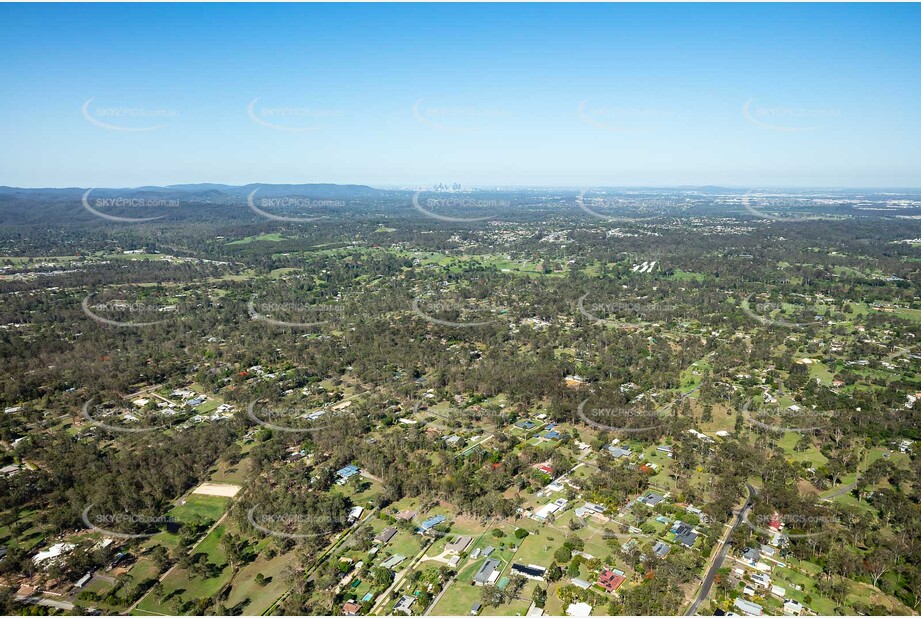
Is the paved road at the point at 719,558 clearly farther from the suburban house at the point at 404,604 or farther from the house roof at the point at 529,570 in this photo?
the suburban house at the point at 404,604

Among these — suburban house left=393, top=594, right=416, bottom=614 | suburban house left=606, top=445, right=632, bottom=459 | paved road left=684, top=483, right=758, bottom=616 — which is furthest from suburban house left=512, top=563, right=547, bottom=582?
suburban house left=606, top=445, right=632, bottom=459

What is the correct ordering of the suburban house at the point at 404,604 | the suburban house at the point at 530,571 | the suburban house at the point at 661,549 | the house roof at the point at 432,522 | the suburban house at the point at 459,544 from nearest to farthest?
1. the suburban house at the point at 404,604
2. the suburban house at the point at 530,571
3. the suburban house at the point at 661,549
4. the suburban house at the point at 459,544
5. the house roof at the point at 432,522

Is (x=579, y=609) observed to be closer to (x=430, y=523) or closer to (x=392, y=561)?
(x=392, y=561)

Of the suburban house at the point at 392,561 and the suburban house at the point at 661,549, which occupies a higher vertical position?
the suburban house at the point at 661,549

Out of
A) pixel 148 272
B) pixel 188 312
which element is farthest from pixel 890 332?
pixel 148 272

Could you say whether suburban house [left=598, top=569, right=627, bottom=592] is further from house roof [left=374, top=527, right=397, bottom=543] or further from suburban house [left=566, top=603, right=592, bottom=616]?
house roof [left=374, top=527, right=397, bottom=543]

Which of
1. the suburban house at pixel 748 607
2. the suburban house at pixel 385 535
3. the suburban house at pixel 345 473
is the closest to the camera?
the suburban house at pixel 748 607

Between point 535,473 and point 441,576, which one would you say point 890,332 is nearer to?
point 535,473

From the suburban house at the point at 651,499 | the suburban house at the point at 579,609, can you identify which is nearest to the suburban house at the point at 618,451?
the suburban house at the point at 651,499
